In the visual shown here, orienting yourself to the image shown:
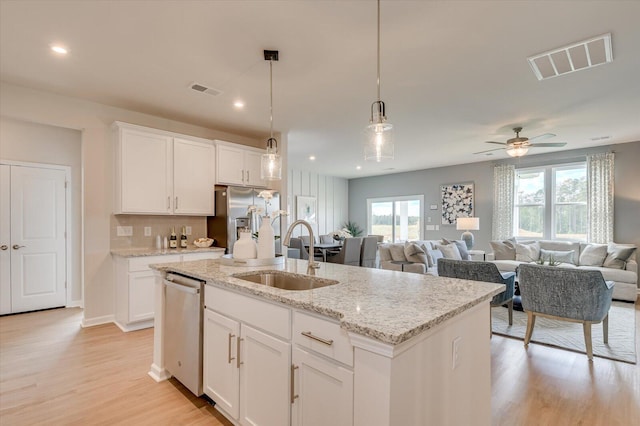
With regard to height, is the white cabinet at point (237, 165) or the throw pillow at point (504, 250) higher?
the white cabinet at point (237, 165)

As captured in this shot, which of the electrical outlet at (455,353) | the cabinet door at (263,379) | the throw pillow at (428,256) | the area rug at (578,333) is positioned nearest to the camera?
the electrical outlet at (455,353)

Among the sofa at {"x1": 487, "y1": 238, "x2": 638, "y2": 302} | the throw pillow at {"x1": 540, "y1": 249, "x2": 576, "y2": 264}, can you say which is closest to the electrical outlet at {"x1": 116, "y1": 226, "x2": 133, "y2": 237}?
the sofa at {"x1": 487, "y1": 238, "x2": 638, "y2": 302}

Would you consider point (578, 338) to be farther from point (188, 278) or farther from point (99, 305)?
point (99, 305)

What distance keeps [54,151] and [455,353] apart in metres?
5.62

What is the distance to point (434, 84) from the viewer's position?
126 inches

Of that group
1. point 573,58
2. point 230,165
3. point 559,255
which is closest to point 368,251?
point 230,165

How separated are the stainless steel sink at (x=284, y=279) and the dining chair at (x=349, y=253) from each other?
11.9 ft

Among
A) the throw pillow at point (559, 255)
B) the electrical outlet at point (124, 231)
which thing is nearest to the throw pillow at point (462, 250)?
the throw pillow at point (559, 255)

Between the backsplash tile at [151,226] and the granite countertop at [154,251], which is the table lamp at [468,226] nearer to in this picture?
the granite countertop at [154,251]

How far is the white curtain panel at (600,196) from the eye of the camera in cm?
572

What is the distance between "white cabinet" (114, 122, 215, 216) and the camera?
3.71 meters

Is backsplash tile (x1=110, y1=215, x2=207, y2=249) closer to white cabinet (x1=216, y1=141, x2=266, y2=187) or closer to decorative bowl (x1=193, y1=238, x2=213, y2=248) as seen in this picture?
decorative bowl (x1=193, y1=238, x2=213, y2=248)

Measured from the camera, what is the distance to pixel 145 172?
3846 mm

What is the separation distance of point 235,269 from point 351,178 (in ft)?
27.0
